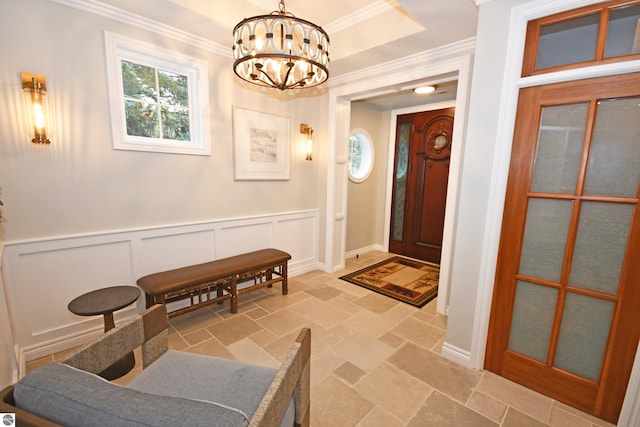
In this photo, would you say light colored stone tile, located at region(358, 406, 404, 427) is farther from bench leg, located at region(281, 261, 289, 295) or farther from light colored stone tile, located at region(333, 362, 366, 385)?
bench leg, located at region(281, 261, 289, 295)

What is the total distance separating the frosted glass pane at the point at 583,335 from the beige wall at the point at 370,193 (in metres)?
3.28

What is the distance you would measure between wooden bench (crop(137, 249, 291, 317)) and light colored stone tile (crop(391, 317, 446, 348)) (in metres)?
1.42

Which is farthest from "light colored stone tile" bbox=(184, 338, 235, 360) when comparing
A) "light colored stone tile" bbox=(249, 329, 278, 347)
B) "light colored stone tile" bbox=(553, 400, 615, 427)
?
"light colored stone tile" bbox=(553, 400, 615, 427)

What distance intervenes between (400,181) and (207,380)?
4.59m

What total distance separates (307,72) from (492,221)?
1.66 meters

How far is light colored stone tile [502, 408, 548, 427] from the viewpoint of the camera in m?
1.66

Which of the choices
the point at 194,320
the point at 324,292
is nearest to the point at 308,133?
the point at 324,292

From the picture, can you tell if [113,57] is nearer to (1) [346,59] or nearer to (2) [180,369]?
(1) [346,59]

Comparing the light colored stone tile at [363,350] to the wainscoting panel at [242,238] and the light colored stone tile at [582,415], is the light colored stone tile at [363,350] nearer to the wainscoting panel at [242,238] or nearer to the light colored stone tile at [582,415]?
the light colored stone tile at [582,415]

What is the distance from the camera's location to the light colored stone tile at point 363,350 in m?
2.19

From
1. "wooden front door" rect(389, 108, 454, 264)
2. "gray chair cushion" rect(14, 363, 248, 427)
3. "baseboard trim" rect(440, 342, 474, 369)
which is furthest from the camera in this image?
"wooden front door" rect(389, 108, 454, 264)

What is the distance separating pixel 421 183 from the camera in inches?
189

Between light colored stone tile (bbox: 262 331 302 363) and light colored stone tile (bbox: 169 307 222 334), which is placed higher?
light colored stone tile (bbox: 169 307 222 334)

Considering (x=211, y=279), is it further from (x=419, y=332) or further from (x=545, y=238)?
(x=545, y=238)
